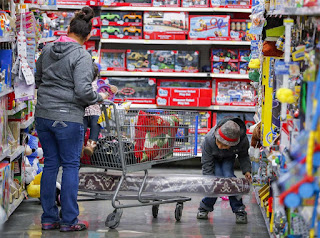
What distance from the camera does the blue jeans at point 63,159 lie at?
15.1 ft

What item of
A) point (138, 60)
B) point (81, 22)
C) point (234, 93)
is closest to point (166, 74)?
point (138, 60)

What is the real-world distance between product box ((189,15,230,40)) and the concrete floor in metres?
2.50

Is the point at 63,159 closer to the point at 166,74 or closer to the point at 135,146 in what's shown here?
the point at 135,146

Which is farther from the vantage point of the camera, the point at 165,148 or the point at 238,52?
the point at 238,52

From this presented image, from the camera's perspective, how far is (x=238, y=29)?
25.6 feet

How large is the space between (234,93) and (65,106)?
368 centimetres

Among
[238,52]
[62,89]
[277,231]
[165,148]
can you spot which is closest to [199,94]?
[238,52]

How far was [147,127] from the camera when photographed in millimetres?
4977

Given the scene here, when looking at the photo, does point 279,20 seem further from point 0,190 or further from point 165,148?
point 0,190

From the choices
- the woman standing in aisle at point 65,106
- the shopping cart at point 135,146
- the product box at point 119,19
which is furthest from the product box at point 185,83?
the woman standing in aisle at point 65,106

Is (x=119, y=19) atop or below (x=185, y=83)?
atop

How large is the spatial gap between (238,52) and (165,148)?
3180 mm

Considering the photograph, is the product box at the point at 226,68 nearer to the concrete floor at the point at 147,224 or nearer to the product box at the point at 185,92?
the product box at the point at 185,92

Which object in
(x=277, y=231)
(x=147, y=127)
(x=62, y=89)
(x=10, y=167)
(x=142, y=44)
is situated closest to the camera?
(x=277, y=231)
